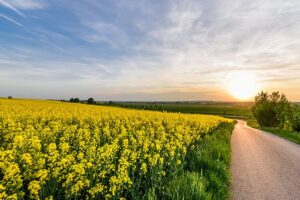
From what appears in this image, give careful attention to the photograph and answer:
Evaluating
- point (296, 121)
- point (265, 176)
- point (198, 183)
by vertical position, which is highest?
point (296, 121)

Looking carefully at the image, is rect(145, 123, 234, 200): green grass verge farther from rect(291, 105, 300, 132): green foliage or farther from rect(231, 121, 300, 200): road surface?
rect(291, 105, 300, 132): green foliage

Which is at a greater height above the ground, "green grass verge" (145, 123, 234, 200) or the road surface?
"green grass verge" (145, 123, 234, 200)

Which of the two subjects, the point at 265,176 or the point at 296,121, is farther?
the point at 296,121

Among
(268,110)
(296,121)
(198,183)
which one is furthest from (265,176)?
(268,110)

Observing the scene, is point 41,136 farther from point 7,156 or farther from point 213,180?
point 213,180

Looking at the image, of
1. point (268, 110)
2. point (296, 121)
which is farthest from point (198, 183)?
point (268, 110)

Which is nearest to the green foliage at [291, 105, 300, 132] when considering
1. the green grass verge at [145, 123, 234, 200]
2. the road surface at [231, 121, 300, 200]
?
the road surface at [231, 121, 300, 200]

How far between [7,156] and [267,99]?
51.4m

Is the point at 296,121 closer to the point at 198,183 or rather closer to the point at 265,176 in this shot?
the point at 265,176

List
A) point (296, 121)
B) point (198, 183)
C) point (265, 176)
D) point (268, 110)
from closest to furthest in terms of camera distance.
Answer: point (198, 183)
point (265, 176)
point (296, 121)
point (268, 110)

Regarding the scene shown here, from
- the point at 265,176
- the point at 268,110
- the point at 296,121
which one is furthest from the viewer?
the point at 268,110

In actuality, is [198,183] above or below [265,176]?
above

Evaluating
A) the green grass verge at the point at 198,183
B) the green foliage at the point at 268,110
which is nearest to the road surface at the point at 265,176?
the green grass verge at the point at 198,183

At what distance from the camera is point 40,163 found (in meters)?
5.00
